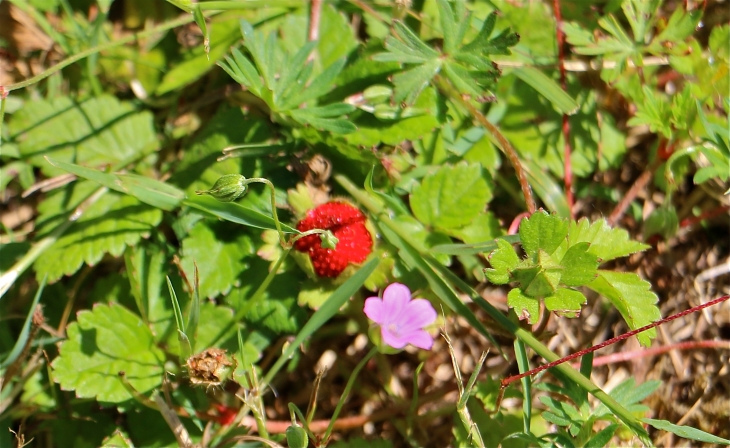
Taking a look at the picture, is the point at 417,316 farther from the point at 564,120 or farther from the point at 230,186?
the point at 564,120

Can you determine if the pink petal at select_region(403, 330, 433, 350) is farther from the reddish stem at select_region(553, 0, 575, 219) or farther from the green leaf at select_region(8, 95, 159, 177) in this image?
the green leaf at select_region(8, 95, 159, 177)

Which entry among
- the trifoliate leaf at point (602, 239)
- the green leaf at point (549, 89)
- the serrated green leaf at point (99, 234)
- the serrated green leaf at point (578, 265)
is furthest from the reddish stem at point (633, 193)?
the serrated green leaf at point (99, 234)

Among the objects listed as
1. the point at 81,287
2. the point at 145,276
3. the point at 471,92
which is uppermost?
the point at 471,92

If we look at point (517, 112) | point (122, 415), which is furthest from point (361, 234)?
point (122, 415)

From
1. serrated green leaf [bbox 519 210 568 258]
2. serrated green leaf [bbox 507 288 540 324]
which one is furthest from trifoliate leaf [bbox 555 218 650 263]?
serrated green leaf [bbox 507 288 540 324]

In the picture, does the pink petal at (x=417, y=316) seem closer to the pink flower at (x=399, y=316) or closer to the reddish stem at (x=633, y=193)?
the pink flower at (x=399, y=316)

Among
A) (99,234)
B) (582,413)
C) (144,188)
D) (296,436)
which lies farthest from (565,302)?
(99,234)

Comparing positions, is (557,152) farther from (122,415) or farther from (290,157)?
(122,415)
